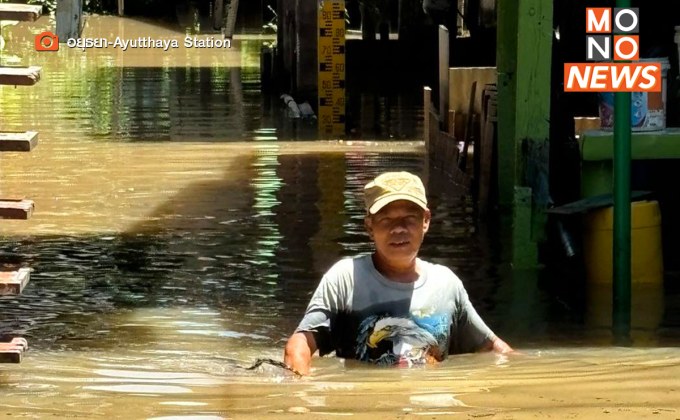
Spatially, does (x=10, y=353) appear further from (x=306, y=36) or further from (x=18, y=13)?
(x=306, y=36)

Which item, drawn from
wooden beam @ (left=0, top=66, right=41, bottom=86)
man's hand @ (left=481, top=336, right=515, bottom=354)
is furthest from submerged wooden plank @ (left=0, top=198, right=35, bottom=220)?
man's hand @ (left=481, top=336, right=515, bottom=354)

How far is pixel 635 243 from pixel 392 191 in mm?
3812

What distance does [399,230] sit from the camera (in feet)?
20.9

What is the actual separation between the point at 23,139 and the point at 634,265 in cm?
463

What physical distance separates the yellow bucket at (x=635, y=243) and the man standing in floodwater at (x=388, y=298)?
3356mm

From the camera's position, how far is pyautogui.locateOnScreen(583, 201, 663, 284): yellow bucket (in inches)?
383

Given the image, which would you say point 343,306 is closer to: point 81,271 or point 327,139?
point 81,271

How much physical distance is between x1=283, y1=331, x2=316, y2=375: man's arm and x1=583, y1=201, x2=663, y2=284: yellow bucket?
12.0 feet

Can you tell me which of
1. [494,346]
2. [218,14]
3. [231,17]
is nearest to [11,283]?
[494,346]

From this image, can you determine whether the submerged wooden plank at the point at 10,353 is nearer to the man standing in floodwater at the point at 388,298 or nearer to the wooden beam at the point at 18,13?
the man standing in floodwater at the point at 388,298

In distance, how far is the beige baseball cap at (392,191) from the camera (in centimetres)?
632

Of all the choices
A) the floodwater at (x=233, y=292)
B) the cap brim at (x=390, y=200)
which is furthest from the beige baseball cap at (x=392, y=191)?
the floodwater at (x=233, y=292)

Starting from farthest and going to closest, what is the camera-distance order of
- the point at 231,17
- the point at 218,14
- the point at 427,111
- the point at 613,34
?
the point at 218,14 < the point at 231,17 < the point at 427,111 < the point at 613,34

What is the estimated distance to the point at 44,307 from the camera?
9430 millimetres
